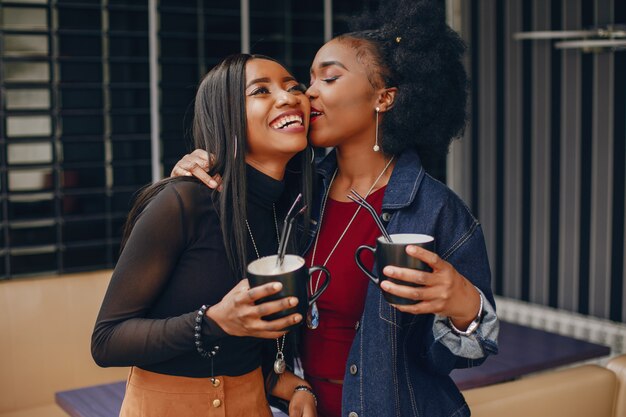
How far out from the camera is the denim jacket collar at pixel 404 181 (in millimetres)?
1453

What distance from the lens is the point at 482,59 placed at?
3598 millimetres

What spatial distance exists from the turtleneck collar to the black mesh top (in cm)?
10

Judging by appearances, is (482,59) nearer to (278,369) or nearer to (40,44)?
(40,44)

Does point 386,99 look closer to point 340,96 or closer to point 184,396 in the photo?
point 340,96

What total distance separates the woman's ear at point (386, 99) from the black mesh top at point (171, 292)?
1.45ft

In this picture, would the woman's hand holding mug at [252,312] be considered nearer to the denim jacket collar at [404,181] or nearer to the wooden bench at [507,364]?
the denim jacket collar at [404,181]

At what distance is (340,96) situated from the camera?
1.57 m

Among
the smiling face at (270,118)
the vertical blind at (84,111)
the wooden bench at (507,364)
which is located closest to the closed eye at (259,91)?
the smiling face at (270,118)

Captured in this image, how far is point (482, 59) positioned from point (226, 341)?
2.61 m

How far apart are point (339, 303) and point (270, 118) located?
382 millimetres

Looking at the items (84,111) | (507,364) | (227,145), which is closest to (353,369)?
(227,145)

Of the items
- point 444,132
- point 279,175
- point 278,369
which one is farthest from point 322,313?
point 444,132

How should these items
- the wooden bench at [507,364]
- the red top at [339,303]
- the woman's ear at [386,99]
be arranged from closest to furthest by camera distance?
the red top at [339,303] < the woman's ear at [386,99] < the wooden bench at [507,364]

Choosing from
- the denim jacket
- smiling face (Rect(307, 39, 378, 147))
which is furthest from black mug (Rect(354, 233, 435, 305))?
smiling face (Rect(307, 39, 378, 147))
